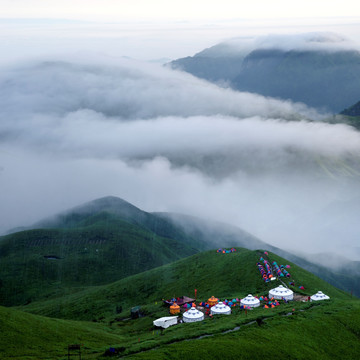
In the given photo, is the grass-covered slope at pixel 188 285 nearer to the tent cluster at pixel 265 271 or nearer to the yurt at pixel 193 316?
the tent cluster at pixel 265 271

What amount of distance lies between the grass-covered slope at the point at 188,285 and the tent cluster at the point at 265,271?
144 centimetres

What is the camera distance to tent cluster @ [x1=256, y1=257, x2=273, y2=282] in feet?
467

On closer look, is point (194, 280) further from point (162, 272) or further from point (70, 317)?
point (70, 317)

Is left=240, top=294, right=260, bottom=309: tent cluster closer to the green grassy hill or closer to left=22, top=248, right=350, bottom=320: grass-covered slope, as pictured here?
the green grassy hill

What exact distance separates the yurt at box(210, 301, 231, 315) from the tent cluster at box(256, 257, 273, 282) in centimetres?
3480

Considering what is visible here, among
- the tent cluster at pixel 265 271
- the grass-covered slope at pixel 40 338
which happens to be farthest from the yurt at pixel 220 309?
the tent cluster at pixel 265 271

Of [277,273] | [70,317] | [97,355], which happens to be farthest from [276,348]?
[70,317]

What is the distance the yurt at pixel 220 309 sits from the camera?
10744 cm

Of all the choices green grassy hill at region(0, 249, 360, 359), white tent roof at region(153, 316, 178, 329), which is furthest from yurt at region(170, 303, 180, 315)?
white tent roof at region(153, 316, 178, 329)

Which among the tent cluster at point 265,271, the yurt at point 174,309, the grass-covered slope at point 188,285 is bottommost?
the grass-covered slope at point 188,285

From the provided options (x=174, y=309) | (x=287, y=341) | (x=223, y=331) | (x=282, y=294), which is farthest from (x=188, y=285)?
(x=287, y=341)

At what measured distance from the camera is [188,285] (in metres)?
161

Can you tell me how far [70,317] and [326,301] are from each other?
96.1 m

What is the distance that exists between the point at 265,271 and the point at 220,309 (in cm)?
4321
